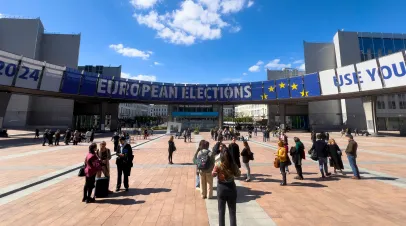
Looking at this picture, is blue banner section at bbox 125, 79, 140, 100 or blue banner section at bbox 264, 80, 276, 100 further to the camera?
blue banner section at bbox 264, 80, 276, 100

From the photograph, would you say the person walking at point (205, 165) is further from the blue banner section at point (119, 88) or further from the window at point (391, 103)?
the window at point (391, 103)

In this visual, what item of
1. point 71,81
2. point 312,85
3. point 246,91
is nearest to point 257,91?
point 246,91

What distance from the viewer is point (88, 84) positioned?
33.5m

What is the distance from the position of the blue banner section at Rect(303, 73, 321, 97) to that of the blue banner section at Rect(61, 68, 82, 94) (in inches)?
1587

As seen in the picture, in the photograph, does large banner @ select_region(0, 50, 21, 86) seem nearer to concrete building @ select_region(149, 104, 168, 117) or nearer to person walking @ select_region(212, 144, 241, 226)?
person walking @ select_region(212, 144, 241, 226)

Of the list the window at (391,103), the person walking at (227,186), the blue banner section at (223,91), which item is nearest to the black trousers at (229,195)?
the person walking at (227,186)

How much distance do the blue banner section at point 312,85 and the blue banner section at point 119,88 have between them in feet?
115

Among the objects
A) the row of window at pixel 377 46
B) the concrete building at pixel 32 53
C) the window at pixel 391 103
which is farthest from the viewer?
the window at pixel 391 103

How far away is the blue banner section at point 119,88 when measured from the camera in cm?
3722

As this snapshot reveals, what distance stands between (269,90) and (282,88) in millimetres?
2661

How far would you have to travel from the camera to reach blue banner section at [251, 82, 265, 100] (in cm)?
4112

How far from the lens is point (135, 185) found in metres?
7.02

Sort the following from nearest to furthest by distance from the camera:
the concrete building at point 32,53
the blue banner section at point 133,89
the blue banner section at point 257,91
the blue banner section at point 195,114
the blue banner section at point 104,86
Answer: the blue banner section at point 104,86
the blue banner section at point 133,89
the blue banner section at point 257,91
the concrete building at point 32,53
the blue banner section at point 195,114

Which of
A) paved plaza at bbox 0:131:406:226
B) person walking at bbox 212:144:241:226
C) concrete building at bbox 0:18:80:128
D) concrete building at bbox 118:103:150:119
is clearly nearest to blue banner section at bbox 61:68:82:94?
concrete building at bbox 0:18:80:128
